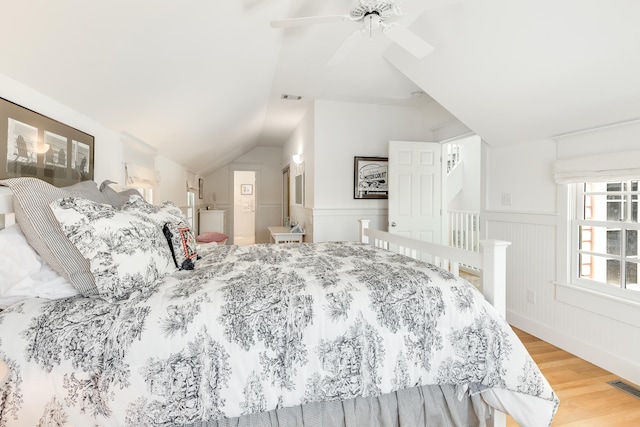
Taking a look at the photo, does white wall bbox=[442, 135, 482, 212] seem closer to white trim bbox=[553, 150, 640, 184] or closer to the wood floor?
white trim bbox=[553, 150, 640, 184]

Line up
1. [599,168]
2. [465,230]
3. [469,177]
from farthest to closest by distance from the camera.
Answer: [469,177] → [465,230] → [599,168]

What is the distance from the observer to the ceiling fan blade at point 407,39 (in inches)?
73.2

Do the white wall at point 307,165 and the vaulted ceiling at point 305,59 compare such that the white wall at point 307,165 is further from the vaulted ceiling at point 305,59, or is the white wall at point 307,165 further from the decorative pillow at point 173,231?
the decorative pillow at point 173,231

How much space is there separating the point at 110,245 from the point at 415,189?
357 centimetres

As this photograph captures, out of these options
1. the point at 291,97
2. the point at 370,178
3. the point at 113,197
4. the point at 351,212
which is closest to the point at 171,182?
the point at 291,97

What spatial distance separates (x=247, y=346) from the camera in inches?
47.1

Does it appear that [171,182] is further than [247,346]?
Yes

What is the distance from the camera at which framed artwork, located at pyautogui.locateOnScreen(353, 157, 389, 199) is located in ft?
13.8

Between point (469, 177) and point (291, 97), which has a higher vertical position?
point (291, 97)

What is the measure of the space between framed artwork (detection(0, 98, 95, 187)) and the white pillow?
369 millimetres

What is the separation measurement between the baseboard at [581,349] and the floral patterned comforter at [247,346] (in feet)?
4.23

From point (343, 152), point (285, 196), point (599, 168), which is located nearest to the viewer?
point (599, 168)

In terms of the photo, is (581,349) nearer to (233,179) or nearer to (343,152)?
(343,152)

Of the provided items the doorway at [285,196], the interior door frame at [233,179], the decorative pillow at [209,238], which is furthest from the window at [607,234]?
the interior door frame at [233,179]
